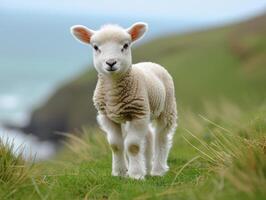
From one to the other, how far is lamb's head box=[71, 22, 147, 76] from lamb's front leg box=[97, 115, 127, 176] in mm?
721

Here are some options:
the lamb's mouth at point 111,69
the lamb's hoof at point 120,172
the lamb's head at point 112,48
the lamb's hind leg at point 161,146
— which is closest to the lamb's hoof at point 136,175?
the lamb's hoof at point 120,172

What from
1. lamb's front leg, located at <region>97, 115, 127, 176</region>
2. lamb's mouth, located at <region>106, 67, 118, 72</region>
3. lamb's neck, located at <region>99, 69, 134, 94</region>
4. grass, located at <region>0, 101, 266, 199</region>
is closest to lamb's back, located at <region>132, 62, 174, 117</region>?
lamb's neck, located at <region>99, 69, 134, 94</region>

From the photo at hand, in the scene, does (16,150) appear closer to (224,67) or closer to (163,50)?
(224,67)

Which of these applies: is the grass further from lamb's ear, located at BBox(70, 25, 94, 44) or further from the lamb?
lamb's ear, located at BBox(70, 25, 94, 44)

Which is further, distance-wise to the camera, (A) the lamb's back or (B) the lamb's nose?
(A) the lamb's back

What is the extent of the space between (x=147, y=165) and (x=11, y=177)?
257cm

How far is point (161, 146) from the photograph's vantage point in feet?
30.2

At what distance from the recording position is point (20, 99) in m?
91.6

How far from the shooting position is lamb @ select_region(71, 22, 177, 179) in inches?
316

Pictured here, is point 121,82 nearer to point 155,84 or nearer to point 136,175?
point 155,84

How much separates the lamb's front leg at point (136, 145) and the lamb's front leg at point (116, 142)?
18cm

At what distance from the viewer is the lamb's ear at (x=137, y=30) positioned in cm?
848

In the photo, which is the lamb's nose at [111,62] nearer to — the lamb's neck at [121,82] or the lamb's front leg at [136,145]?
the lamb's neck at [121,82]

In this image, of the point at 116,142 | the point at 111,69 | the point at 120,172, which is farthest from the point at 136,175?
the point at 111,69
